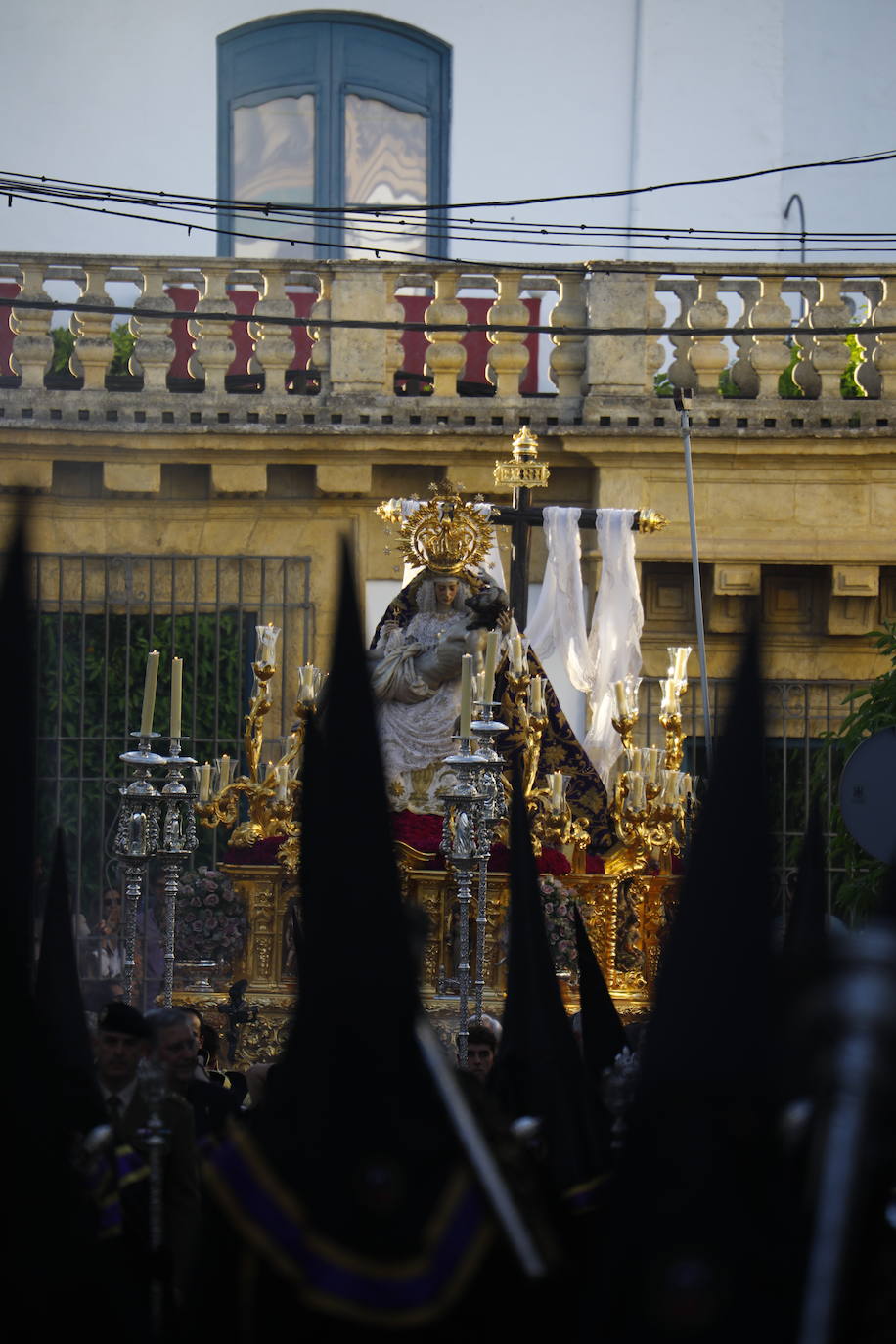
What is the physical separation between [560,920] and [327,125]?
8.91m

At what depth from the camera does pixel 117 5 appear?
55.7 ft

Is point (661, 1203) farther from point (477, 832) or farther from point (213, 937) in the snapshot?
point (213, 937)

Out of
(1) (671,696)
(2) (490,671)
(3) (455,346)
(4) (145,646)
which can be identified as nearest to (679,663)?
(1) (671,696)

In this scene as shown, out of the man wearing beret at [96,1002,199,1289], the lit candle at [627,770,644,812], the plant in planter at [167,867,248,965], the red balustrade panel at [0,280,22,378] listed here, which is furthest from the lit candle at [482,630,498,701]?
the red balustrade panel at [0,280,22,378]

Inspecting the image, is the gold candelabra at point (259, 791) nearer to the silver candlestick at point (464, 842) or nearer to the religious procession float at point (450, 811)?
the religious procession float at point (450, 811)

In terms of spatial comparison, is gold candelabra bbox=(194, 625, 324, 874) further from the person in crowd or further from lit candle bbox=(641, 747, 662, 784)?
the person in crowd

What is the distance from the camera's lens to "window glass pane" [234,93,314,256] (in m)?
16.8

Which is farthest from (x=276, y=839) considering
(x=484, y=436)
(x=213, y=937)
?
(x=484, y=436)

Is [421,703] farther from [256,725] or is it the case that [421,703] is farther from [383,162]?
[383,162]

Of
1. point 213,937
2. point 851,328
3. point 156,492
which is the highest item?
point 851,328

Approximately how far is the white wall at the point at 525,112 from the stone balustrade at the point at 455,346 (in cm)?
273

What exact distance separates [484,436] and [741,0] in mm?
5304

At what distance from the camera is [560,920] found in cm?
973

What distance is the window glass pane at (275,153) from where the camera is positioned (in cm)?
1683
